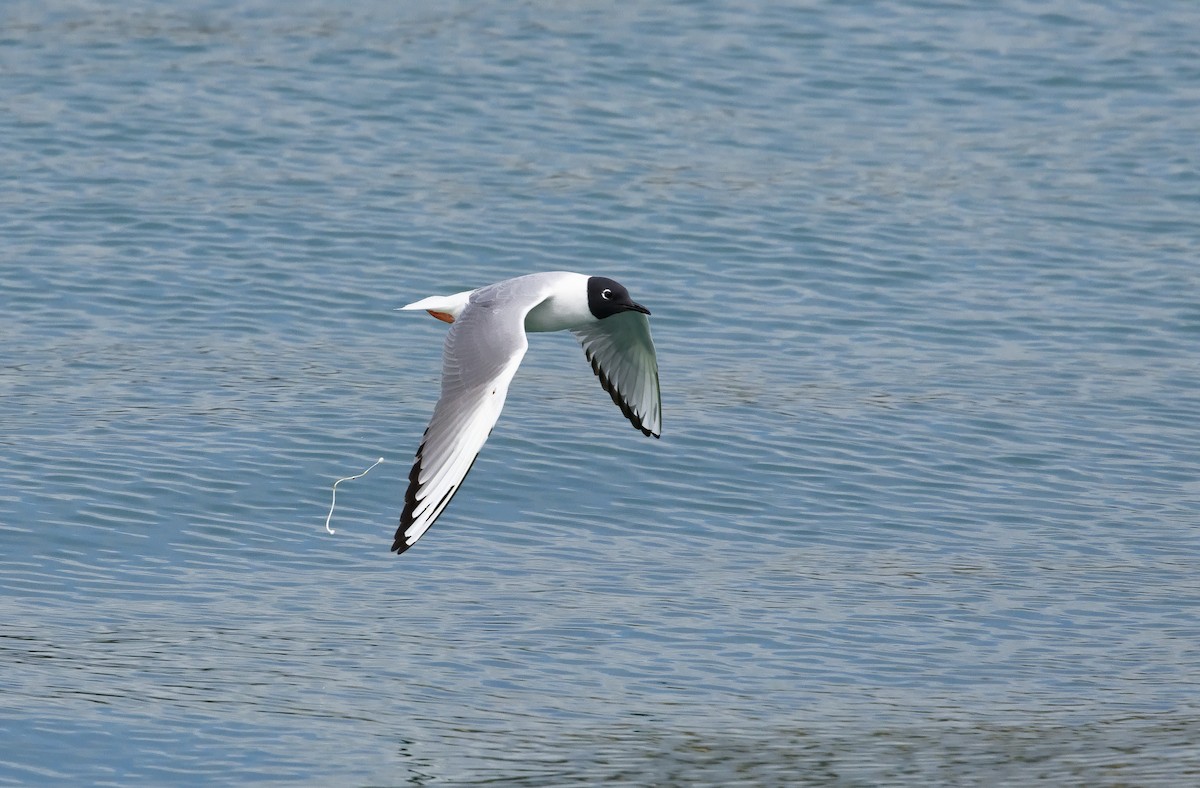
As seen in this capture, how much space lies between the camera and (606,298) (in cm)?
1041

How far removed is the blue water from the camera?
9.69 metres

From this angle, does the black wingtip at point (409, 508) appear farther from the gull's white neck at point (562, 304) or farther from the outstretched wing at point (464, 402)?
the gull's white neck at point (562, 304)

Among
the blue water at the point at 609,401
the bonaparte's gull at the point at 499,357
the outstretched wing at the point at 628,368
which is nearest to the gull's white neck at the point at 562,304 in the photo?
the bonaparte's gull at the point at 499,357

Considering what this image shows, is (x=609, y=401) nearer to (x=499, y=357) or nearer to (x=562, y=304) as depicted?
(x=562, y=304)

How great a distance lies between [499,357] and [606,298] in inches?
41.9

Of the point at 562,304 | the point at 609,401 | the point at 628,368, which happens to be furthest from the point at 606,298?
the point at 609,401

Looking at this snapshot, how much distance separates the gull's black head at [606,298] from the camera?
34.1 ft

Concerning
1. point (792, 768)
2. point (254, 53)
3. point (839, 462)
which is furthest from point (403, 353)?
point (254, 53)

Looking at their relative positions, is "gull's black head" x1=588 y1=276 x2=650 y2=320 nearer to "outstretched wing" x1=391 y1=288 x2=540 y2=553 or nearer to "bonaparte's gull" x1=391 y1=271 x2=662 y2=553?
"bonaparte's gull" x1=391 y1=271 x2=662 y2=553

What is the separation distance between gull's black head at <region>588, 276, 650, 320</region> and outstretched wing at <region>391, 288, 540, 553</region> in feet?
1.28

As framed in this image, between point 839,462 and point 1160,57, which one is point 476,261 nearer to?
point 839,462

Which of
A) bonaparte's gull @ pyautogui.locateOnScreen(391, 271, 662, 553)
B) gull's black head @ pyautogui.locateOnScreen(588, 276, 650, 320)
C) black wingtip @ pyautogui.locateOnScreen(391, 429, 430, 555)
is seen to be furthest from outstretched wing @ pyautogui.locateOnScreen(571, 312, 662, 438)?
black wingtip @ pyautogui.locateOnScreen(391, 429, 430, 555)

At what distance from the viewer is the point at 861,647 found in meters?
10.8

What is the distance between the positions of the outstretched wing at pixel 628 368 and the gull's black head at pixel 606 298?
600 millimetres
